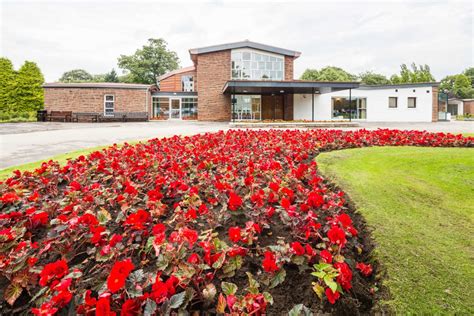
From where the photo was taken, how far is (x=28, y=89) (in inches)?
1374

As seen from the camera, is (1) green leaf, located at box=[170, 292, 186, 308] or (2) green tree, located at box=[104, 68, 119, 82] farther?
(2) green tree, located at box=[104, 68, 119, 82]

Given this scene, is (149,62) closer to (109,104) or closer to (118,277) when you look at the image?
(109,104)

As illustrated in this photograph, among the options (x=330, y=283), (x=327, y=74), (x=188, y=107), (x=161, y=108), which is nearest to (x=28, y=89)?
(x=161, y=108)

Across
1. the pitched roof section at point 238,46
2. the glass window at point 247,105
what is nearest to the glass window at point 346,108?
the pitched roof section at point 238,46

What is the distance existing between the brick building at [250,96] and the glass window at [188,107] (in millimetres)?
224

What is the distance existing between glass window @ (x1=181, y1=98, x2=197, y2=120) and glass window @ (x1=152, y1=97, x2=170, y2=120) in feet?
4.96

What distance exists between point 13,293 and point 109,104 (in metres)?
28.5

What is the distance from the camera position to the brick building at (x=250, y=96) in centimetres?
2666

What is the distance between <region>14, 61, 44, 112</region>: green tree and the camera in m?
34.4

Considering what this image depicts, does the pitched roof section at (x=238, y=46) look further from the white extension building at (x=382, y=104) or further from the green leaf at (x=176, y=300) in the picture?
the green leaf at (x=176, y=300)

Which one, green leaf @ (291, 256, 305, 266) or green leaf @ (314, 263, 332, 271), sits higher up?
green leaf @ (314, 263, 332, 271)

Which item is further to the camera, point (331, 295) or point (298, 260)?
point (298, 260)

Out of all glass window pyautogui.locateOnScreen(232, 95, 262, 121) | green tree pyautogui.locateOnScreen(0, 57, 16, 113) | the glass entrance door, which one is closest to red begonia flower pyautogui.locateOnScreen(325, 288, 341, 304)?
glass window pyautogui.locateOnScreen(232, 95, 262, 121)

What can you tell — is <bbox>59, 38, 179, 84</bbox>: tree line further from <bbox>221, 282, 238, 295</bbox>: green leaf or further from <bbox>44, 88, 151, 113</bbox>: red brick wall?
<bbox>221, 282, 238, 295</bbox>: green leaf
